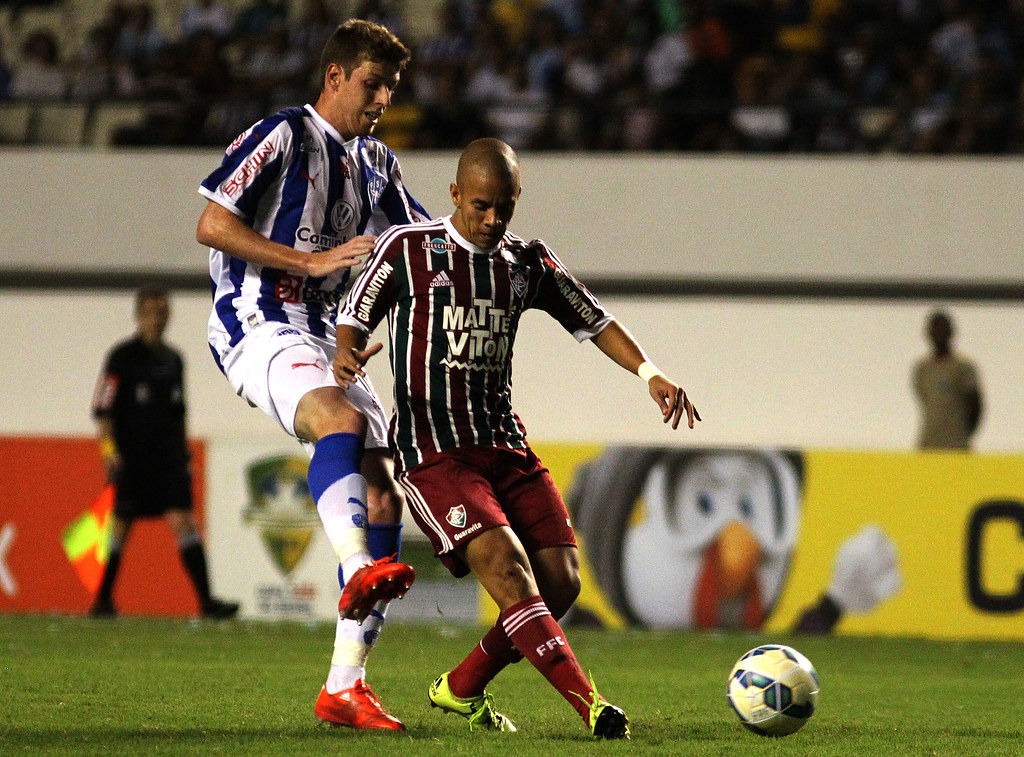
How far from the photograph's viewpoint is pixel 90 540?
10812 mm

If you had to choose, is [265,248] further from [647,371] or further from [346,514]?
[647,371]

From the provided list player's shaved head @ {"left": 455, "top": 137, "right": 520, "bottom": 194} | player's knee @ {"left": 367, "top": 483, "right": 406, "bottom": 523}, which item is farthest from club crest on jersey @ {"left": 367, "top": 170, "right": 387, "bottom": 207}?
player's knee @ {"left": 367, "top": 483, "right": 406, "bottom": 523}

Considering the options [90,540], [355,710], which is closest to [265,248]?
[355,710]

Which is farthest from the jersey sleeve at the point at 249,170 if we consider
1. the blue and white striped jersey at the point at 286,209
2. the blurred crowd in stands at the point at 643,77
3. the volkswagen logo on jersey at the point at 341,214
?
the blurred crowd in stands at the point at 643,77

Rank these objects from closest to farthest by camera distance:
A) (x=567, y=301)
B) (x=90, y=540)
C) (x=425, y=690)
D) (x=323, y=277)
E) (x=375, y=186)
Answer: (x=567, y=301), (x=323, y=277), (x=375, y=186), (x=425, y=690), (x=90, y=540)

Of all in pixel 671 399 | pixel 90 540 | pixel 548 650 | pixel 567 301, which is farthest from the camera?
pixel 90 540

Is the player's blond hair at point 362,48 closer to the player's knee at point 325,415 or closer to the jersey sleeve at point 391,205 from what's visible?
the jersey sleeve at point 391,205

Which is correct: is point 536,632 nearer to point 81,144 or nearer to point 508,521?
point 508,521

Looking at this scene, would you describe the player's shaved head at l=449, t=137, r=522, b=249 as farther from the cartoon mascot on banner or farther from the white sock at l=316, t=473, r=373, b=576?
the cartoon mascot on banner

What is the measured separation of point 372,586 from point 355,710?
2.28ft

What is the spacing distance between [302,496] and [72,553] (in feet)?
5.31

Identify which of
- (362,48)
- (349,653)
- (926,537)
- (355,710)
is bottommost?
(355,710)

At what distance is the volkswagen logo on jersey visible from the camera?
544 cm

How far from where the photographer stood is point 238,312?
5305 millimetres
